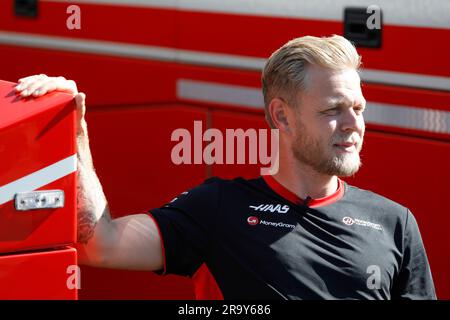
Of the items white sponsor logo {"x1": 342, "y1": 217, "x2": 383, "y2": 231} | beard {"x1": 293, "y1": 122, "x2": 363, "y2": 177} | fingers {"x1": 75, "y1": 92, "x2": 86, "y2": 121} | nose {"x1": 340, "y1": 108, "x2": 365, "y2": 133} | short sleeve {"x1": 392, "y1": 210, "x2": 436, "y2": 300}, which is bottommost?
short sleeve {"x1": 392, "y1": 210, "x2": 436, "y2": 300}

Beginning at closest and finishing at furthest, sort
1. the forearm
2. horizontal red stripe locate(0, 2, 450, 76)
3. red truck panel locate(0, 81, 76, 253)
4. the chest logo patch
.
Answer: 1. red truck panel locate(0, 81, 76, 253)
2. the forearm
3. the chest logo patch
4. horizontal red stripe locate(0, 2, 450, 76)

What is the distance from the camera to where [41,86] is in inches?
94.4

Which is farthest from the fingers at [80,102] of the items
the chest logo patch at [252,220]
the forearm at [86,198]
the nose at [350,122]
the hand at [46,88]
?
the nose at [350,122]

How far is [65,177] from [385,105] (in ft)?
4.10

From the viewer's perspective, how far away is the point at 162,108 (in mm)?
3891

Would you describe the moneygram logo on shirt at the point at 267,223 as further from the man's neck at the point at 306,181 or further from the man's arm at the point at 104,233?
the man's arm at the point at 104,233

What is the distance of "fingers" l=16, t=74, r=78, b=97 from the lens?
2389 mm

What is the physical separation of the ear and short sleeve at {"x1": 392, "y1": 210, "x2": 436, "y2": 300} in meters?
0.42

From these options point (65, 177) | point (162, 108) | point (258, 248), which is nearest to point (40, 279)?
point (65, 177)

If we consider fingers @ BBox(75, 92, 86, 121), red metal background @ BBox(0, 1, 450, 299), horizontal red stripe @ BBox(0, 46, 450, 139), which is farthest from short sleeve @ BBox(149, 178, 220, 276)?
horizontal red stripe @ BBox(0, 46, 450, 139)

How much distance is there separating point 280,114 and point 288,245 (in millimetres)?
371

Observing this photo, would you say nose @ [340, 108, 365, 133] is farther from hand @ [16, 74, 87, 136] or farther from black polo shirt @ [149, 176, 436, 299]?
hand @ [16, 74, 87, 136]

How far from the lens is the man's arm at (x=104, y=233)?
2.54 metres
